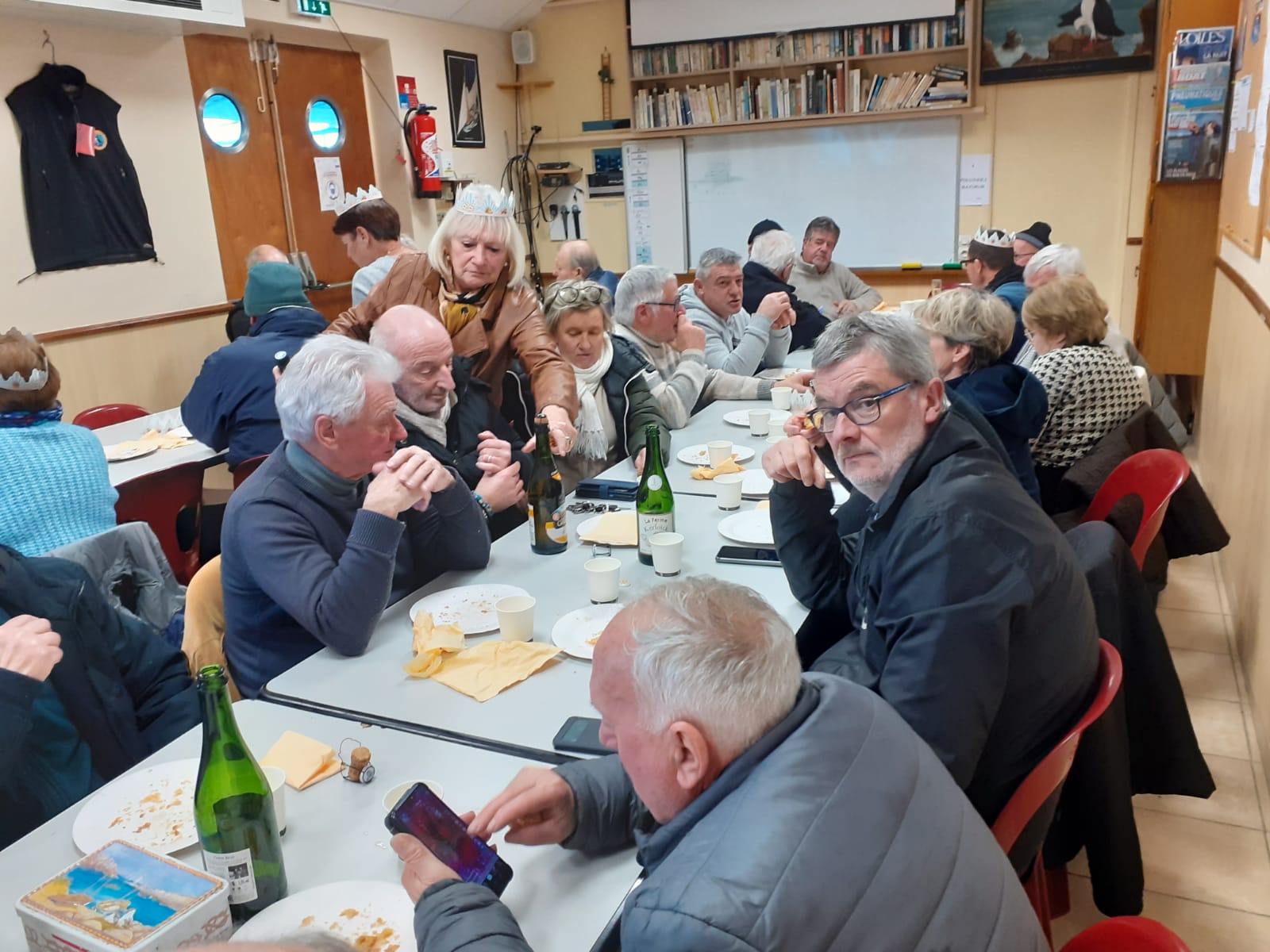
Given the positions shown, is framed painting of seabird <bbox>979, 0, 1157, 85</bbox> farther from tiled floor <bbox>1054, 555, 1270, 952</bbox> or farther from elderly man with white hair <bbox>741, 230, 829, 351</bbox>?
tiled floor <bbox>1054, 555, 1270, 952</bbox>

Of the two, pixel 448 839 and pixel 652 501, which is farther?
pixel 652 501

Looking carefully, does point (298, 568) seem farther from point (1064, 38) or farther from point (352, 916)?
point (1064, 38)

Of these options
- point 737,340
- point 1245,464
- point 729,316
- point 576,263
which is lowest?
point 1245,464

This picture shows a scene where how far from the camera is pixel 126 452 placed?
3691 millimetres

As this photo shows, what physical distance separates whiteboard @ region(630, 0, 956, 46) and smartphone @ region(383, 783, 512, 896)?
6736 millimetres

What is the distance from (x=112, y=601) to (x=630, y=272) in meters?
2.20

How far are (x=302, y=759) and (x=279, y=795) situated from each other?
0.15 meters

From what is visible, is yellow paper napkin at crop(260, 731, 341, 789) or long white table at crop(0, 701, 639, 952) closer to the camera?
long white table at crop(0, 701, 639, 952)

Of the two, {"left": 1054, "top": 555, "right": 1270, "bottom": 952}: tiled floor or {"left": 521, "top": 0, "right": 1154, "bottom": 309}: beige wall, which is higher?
{"left": 521, "top": 0, "right": 1154, "bottom": 309}: beige wall

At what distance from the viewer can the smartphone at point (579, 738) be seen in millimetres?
1528

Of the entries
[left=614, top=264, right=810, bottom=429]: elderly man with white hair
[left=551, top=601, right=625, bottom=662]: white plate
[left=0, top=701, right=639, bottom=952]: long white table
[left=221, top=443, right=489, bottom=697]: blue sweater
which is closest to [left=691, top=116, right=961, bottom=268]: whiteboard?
[left=614, top=264, right=810, bottom=429]: elderly man with white hair

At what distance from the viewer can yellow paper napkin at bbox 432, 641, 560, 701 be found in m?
1.74

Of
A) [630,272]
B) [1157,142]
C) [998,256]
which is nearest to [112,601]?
[630,272]

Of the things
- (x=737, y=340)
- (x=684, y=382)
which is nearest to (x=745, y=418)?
(x=684, y=382)
